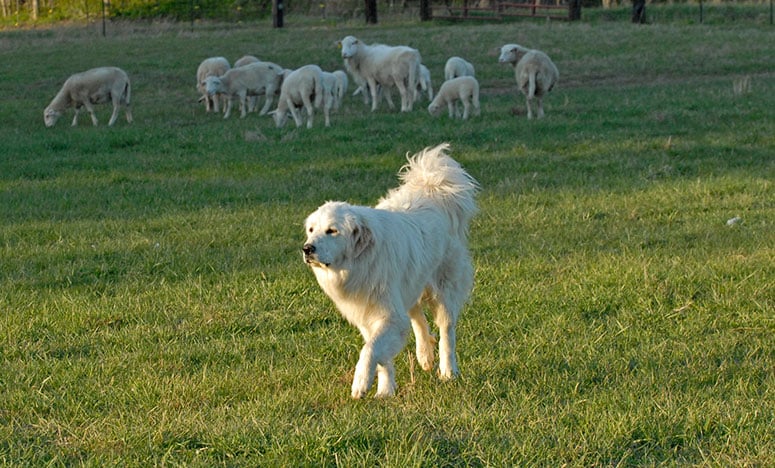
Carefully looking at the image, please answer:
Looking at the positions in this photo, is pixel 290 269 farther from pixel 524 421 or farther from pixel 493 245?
pixel 524 421

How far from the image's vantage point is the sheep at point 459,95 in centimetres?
1880

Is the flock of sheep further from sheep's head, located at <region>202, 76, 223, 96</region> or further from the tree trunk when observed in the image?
the tree trunk

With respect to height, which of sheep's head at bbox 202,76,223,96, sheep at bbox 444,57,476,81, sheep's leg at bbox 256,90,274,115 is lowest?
sheep's leg at bbox 256,90,274,115

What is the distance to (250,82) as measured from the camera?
21.7 metres

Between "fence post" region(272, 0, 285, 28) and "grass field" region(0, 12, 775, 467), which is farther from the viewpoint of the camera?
"fence post" region(272, 0, 285, 28)

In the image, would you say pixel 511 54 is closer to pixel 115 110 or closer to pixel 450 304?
pixel 115 110

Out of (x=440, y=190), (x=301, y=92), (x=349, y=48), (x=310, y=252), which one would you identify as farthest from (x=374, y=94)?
(x=310, y=252)

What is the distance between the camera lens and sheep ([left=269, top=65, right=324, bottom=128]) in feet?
62.1

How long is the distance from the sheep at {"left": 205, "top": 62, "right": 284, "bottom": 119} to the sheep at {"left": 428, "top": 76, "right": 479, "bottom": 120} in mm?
3952

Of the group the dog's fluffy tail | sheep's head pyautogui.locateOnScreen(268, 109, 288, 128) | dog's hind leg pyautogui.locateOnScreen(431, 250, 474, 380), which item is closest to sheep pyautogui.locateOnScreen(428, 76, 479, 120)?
sheep's head pyautogui.locateOnScreen(268, 109, 288, 128)

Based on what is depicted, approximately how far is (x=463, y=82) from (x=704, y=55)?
41.8ft

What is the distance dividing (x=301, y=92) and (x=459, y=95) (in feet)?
9.14

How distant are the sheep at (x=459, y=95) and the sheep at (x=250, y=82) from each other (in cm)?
395

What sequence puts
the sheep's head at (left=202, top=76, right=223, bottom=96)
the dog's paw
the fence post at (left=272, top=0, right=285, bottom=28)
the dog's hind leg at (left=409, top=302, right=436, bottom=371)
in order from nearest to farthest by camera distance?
the dog's paw < the dog's hind leg at (left=409, top=302, right=436, bottom=371) < the sheep's head at (left=202, top=76, right=223, bottom=96) < the fence post at (left=272, top=0, right=285, bottom=28)
